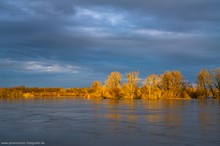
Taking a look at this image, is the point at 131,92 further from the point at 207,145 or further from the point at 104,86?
the point at 207,145

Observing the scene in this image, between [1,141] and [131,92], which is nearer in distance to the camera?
[1,141]

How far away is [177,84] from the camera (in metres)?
95.1

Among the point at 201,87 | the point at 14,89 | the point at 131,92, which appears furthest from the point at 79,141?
the point at 14,89

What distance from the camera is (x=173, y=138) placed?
1752 centimetres

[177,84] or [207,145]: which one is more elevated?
[177,84]

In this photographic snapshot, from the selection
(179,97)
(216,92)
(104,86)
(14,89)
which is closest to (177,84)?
(179,97)

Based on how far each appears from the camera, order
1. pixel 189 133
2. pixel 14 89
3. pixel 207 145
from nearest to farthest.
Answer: pixel 207 145
pixel 189 133
pixel 14 89

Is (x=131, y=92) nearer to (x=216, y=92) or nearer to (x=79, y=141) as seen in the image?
(x=216, y=92)

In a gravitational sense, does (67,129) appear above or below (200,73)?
below

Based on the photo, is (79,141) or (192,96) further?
(192,96)

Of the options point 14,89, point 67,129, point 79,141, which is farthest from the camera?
point 14,89

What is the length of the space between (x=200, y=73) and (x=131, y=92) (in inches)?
818

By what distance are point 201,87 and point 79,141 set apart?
83.0m

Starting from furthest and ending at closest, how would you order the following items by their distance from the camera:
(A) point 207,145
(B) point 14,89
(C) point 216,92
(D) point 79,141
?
(B) point 14,89
(C) point 216,92
(D) point 79,141
(A) point 207,145
